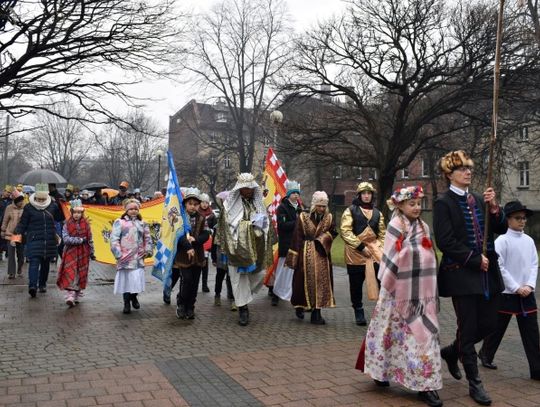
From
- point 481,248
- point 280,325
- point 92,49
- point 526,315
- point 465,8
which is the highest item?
point 465,8

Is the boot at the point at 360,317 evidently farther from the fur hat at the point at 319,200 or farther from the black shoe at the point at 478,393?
the black shoe at the point at 478,393

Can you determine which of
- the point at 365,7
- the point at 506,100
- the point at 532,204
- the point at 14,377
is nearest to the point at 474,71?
the point at 506,100

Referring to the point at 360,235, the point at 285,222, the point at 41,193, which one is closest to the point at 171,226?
the point at 285,222

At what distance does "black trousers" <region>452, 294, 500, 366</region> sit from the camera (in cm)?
480

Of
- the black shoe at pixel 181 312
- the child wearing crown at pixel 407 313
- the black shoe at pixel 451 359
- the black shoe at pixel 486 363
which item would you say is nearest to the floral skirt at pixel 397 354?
the child wearing crown at pixel 407 313

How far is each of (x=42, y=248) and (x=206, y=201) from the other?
2875 millimetres

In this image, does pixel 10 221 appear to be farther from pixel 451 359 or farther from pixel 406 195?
pixel 451 359

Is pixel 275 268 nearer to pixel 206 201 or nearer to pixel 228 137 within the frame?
pixel 206 201

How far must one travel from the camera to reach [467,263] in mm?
4758

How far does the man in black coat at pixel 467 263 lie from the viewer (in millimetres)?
4773

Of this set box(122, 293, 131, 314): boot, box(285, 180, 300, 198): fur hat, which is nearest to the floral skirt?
box(122, 293, 131, 314): boot

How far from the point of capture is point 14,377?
523 cm

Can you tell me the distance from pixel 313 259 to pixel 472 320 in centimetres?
338

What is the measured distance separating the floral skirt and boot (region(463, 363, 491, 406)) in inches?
15.0
